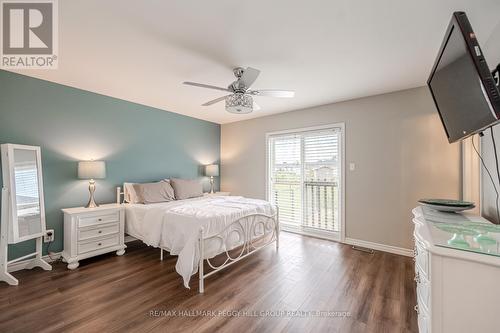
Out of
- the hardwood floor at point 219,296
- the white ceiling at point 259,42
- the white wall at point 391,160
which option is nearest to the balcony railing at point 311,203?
the white wall at point 391,160

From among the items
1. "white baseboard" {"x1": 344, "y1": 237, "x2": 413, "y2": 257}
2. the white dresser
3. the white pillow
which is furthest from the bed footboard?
the white dresser

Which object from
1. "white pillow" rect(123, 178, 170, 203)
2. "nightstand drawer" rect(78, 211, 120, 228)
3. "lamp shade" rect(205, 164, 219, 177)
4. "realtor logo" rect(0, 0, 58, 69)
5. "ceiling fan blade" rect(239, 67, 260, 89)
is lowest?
"nightstand drawer" rect(78, 211, 120, 228)

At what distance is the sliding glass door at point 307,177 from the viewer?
3842 mm

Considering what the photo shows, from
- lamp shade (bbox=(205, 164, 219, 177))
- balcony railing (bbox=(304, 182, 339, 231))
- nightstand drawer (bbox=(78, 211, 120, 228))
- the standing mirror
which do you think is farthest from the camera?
lamp shade (bbox=(205, 164, 219, 177))

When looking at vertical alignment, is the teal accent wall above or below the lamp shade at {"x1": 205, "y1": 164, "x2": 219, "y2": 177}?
above

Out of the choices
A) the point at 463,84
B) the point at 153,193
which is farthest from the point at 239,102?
the point at 153,193

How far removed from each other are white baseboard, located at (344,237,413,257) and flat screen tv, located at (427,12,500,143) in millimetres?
2119

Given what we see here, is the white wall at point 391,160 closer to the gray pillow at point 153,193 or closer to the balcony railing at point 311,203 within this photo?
the balcony railing at point 311,203

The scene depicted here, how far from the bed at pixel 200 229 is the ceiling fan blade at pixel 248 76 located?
1.55 metres

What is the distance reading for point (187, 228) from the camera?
2.39 m

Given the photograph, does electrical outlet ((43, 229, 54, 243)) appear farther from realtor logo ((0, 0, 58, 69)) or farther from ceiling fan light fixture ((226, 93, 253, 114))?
ceiling fan light fixture ((226, 93, 253, 114))

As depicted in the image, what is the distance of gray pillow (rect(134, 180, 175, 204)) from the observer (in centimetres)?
343

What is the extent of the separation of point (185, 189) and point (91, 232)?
1.53 meters

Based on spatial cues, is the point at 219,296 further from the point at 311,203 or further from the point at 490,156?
the point at 490,156
